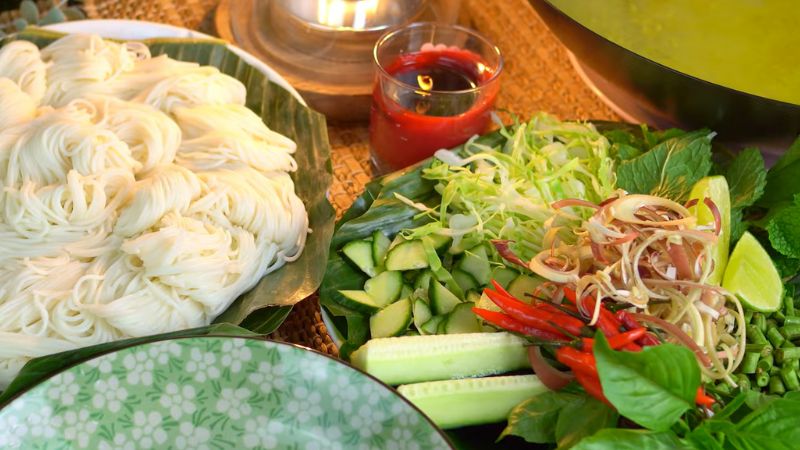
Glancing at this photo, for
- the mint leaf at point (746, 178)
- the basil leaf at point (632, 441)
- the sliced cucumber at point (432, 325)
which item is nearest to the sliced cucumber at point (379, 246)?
the sliced cucumber at point (432, 325)

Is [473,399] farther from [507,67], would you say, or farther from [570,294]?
[507,67]

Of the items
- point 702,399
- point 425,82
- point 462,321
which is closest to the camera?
point 702,399

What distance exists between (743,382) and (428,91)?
108 cm

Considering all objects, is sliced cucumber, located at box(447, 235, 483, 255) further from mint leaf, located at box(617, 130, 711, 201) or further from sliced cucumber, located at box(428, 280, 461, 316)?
mint leaf, located at box(617, 130, 711, 201)

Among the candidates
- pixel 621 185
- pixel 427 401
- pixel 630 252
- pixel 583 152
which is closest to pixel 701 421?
pixel 630 252

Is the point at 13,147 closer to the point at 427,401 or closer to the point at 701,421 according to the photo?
the point at 427,401

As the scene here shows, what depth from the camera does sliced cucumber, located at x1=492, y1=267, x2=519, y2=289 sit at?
1.86m

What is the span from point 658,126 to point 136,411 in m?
1.64

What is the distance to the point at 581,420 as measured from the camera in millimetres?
1448

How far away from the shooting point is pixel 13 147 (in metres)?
1.93

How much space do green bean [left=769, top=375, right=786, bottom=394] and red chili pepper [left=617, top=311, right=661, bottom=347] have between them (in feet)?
1.05

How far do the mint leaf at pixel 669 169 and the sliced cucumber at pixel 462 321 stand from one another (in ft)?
1.87

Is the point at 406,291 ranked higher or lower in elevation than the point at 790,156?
lower

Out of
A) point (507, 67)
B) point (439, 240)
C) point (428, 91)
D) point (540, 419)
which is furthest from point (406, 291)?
point (507, 67)
